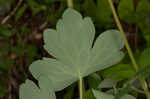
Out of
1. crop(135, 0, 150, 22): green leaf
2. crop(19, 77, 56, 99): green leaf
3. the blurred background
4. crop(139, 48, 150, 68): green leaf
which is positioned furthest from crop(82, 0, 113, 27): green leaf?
crop(19, 77, 56, 99): green leaf

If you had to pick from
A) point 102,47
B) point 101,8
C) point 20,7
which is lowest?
point 102,47

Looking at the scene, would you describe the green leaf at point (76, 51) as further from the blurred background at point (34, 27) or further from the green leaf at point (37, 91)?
the blurred background at point (34, 27)

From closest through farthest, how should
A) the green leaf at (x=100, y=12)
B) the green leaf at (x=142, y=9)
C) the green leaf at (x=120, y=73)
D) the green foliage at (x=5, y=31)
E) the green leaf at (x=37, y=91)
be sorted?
the green leaf at (x=37, y=91) → the green leaf at (x=120, y=73) → the green leaf at (x=142, y=9) → the green leaf at (x=100, y=12) → the green foliage at (x=5, y=31)

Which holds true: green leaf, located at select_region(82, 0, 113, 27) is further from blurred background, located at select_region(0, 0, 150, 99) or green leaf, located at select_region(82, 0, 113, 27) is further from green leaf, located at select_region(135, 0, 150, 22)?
green leaf, located at select_region(135, 0, 150, 22)

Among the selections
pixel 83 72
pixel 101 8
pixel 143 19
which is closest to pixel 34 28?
pixel 101 8

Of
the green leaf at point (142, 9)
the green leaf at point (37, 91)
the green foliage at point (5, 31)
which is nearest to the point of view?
the green leaf at point (37, 91)

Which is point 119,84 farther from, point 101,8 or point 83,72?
point 101,8

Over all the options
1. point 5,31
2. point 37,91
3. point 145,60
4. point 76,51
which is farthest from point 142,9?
point 5,31

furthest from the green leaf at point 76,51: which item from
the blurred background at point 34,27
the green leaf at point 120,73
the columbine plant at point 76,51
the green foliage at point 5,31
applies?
the green foliage at point 5,31
